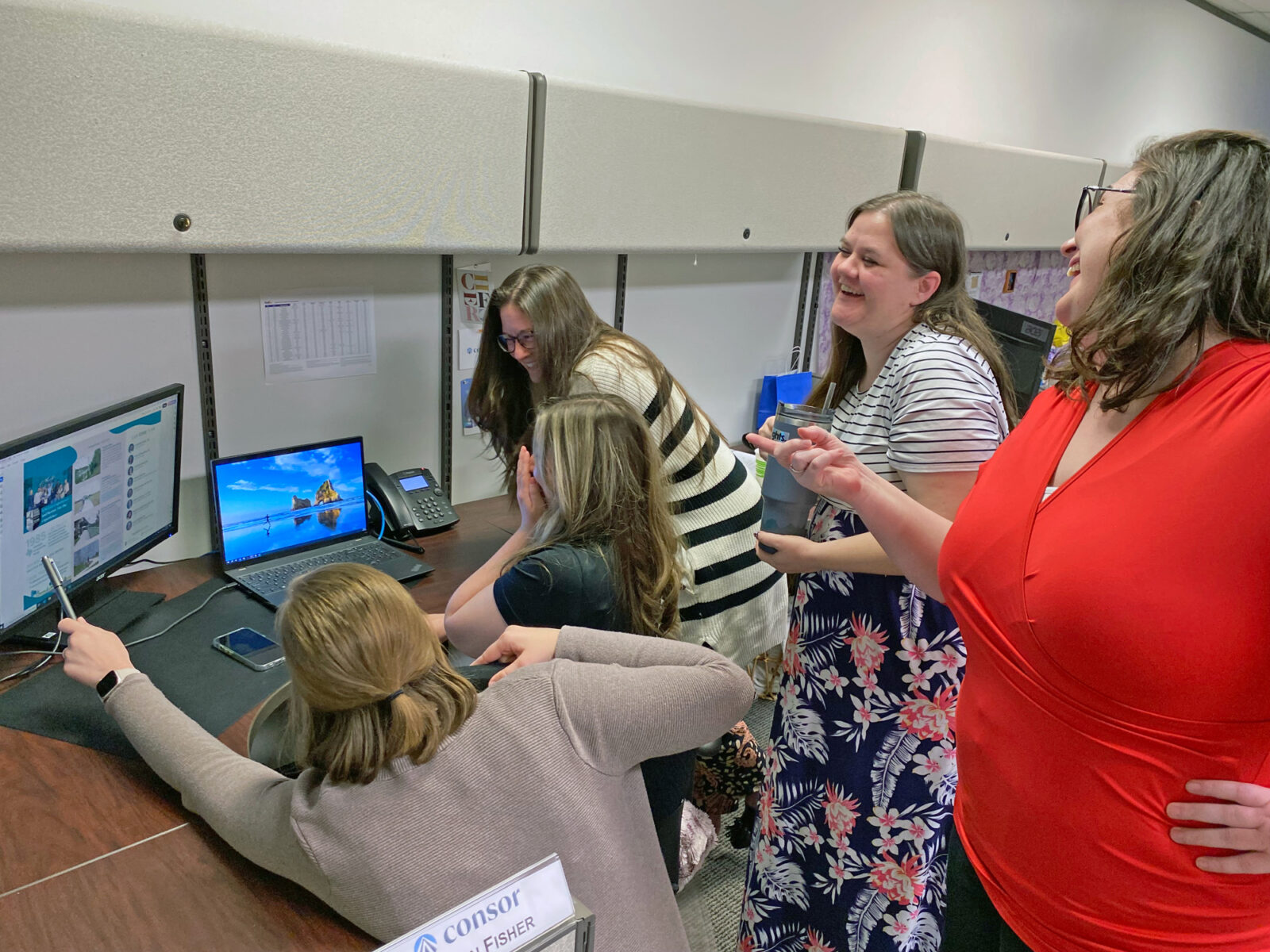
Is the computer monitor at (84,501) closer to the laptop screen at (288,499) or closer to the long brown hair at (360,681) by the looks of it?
the laptop screen at (288,499)

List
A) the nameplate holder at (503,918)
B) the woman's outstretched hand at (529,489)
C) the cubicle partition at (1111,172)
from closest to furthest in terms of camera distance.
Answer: the nameplate holder at (503,918) < the woman's outstretched hand at (529,489) < the cubicle partition at (1111,172)

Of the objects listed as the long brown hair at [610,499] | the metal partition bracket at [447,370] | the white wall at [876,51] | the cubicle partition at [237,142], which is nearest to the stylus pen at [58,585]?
the cubicle partition at [237,142]

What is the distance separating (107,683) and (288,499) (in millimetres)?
711

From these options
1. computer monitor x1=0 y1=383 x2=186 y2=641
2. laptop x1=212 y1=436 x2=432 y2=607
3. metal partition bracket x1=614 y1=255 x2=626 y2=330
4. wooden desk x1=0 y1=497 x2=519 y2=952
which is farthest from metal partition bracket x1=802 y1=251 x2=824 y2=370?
wooden desk x1=0 y1=497 x2=519 y2=952

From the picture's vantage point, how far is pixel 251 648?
58.0 inches

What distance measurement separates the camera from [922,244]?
52.8 inches

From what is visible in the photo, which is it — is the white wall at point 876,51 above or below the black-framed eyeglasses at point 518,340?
above

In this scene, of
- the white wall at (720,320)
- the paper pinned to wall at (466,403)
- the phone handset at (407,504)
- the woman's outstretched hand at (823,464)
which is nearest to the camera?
the woman's outstretched hand at (823,464)

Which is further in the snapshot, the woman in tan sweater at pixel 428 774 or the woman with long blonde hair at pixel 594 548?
the woman with long blonde hair at pixel 594 548

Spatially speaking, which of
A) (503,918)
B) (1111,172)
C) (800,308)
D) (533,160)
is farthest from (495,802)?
(1111,172)

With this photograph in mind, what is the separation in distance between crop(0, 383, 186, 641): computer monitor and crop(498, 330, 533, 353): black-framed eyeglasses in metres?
0.66

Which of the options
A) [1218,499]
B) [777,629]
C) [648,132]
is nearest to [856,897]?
[777,629]

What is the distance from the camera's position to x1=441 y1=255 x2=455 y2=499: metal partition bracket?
2.11 meters

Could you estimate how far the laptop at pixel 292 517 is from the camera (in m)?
1.73
